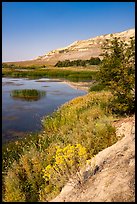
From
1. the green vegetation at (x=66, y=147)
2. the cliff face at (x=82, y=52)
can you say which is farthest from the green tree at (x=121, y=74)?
the cliff face at (x=82, y=52)

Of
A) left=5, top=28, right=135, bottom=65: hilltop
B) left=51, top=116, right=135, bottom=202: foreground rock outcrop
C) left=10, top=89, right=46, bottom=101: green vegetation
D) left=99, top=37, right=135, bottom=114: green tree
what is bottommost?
left=51, top=116, right=135, bottom=202: foreground rock outcrop

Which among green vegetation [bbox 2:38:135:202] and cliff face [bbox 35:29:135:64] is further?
cliff face [bbox 35:29:135:64]

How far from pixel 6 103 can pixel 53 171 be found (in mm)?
16426

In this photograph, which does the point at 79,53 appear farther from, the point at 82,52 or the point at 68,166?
the point at 68,166

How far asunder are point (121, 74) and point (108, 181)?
5.79m

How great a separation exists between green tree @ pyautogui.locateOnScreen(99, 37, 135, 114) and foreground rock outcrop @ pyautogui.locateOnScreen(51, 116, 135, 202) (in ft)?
13.0

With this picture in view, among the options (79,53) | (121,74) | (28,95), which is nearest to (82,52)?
(79,53)

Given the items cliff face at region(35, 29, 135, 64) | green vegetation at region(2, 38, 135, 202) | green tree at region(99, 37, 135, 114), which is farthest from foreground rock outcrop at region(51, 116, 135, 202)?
cliff face at region(35, 29, 135, 64)

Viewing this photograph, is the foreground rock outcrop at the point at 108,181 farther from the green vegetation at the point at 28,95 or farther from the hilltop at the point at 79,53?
the hilltop at the point at 79,53

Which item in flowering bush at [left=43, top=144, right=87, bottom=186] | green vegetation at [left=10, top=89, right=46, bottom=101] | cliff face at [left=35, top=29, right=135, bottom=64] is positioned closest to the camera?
flowering bush at [left=43, top=144, right=87, bottom=186]

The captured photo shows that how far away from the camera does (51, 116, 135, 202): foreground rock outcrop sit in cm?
470

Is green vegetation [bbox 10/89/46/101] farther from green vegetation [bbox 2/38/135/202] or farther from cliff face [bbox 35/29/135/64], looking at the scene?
cliff face [bbox 35/29/135/64]

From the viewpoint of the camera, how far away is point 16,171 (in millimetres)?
6875

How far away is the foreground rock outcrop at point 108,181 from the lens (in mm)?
4695
